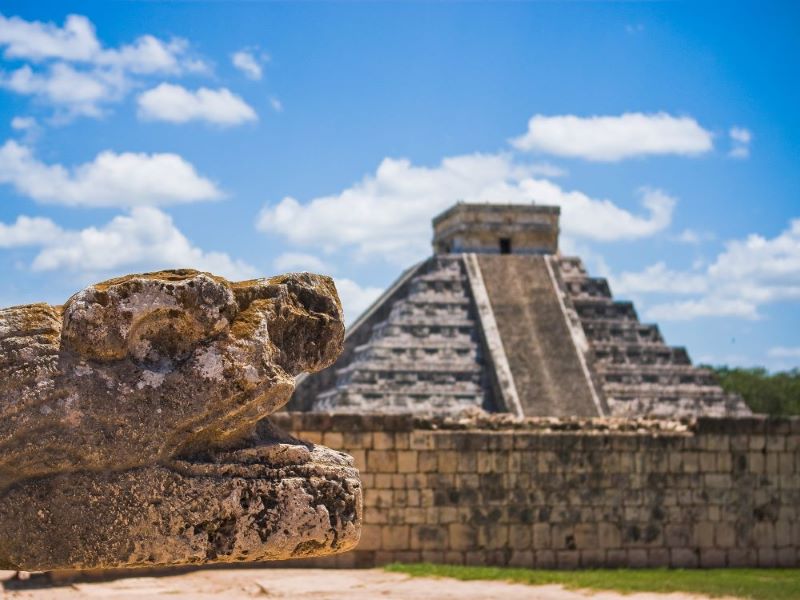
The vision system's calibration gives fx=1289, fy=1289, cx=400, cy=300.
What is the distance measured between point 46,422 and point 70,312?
399 millimetres

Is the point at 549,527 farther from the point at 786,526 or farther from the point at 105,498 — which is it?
the point at 105,498

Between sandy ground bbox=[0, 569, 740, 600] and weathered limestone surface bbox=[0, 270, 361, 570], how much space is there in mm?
9603

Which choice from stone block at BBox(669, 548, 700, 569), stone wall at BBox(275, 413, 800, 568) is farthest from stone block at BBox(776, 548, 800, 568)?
stone block at BBox(669, 548, 700, 569)

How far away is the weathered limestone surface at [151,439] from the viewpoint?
4.58m

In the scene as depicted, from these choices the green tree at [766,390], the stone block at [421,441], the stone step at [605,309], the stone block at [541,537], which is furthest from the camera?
the green tree at [766,390]

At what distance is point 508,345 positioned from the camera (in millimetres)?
27453

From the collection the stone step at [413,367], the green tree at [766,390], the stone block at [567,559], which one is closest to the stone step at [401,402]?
the stone step at [413,367]

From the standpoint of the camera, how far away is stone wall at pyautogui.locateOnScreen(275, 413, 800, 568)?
57.5 feet

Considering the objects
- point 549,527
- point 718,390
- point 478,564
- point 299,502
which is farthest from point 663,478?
point 299,502

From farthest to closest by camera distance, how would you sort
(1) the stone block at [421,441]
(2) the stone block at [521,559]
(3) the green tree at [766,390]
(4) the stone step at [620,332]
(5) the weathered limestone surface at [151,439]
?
(3) the green tree at [766,390]
(4) the stone step at [620,332]
(2) the stone block at [521,559]
(1) the stone block at [421,441]
(5) the weathered limestone surface at [151,439]

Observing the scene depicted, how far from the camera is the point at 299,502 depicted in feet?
15.8

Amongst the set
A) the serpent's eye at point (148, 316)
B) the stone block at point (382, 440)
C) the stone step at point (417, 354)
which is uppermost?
the stone step at point (417, 354)

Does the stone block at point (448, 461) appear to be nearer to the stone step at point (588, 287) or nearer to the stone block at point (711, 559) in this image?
the stone block at point (711, 559)

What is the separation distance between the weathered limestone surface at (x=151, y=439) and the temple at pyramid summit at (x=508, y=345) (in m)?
19.7
